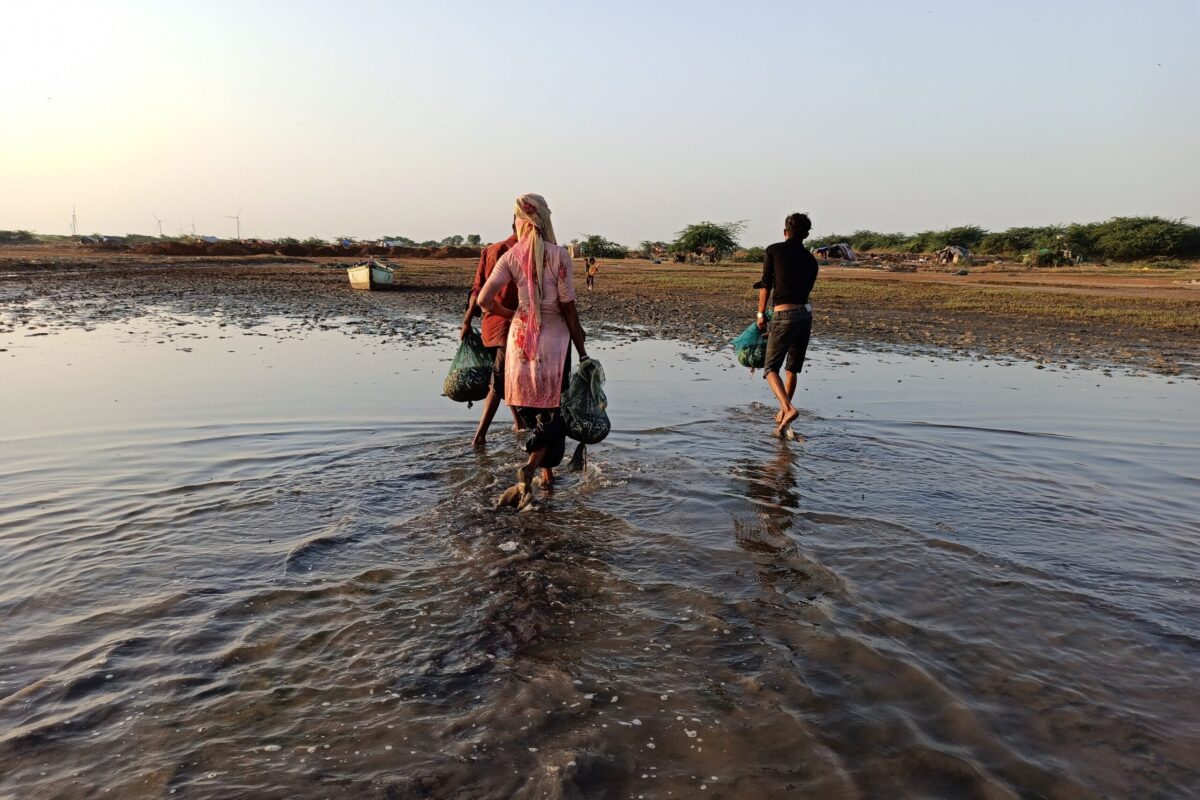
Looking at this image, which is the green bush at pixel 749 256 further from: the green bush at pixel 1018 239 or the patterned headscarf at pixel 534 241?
the patterned headscarf at pixel 534 241

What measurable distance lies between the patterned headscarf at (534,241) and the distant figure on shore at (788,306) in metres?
3.03

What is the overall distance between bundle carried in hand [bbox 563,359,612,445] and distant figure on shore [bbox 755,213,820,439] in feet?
8.58

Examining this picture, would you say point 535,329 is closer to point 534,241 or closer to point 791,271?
point 534,241

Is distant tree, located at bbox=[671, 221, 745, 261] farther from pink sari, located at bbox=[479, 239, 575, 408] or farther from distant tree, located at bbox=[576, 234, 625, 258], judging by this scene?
pink sari, located at bbox=[479, 239, 575, 408]

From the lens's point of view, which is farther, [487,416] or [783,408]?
[783,408]

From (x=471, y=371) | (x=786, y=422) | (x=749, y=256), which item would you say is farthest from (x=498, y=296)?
(x=749, y=256)

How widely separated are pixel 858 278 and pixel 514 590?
29.8 metres

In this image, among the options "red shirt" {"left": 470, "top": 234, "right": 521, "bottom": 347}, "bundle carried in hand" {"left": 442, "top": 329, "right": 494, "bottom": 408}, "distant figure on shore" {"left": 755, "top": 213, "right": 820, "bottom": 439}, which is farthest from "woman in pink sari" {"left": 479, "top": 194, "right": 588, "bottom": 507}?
"distant figure on shore" {"left": 755, "top": 213, "right": 820, "bottom": 439}

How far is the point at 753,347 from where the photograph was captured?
8000 millimetres

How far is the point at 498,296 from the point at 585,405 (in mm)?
921

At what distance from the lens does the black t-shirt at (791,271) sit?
7.27m

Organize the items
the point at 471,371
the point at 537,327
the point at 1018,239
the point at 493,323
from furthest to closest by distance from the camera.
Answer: the point at 1018,239 < the point at 471,371 < the point at 493,323 < the point at 537,327

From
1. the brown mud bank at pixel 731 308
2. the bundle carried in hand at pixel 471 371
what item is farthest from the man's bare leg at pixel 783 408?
the brown mud bank at pixel 731 308

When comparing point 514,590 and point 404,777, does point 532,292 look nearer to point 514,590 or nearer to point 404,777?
point 514,590
